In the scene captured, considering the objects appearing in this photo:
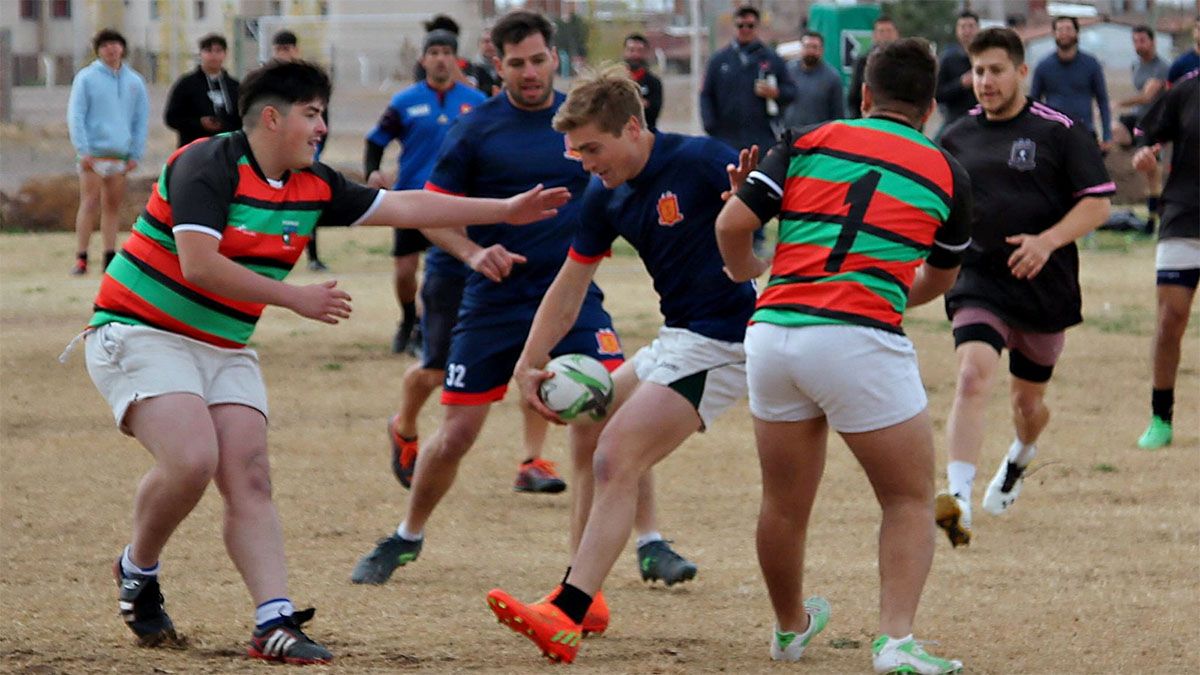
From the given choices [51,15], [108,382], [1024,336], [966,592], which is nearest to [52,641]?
[108,382]

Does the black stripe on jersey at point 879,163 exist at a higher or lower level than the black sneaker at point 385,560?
higher

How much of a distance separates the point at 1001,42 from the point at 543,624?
3713mm

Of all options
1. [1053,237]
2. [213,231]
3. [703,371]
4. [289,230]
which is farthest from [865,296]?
[1053,237]

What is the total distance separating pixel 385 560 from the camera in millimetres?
7168

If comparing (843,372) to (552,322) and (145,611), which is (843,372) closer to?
(552,322)

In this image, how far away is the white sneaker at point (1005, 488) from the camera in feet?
27.7

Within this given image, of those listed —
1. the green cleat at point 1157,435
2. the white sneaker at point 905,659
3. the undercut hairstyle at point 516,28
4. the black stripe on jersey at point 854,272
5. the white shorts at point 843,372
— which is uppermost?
the undercut hairstyle at point 516,28

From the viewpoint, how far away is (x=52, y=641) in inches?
234

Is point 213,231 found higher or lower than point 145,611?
higher

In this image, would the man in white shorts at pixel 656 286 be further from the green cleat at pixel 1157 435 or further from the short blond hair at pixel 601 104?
the green cleat at pixel 1157 435

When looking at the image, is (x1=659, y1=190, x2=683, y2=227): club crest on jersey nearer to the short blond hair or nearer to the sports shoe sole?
the short blond hair

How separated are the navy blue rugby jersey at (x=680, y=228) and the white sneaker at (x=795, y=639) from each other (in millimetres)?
957

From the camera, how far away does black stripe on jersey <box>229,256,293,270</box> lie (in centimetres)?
570

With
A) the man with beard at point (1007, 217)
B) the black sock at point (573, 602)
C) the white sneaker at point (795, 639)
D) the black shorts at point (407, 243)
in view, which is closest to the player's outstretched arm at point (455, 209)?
the black sock at point (573, 602)
